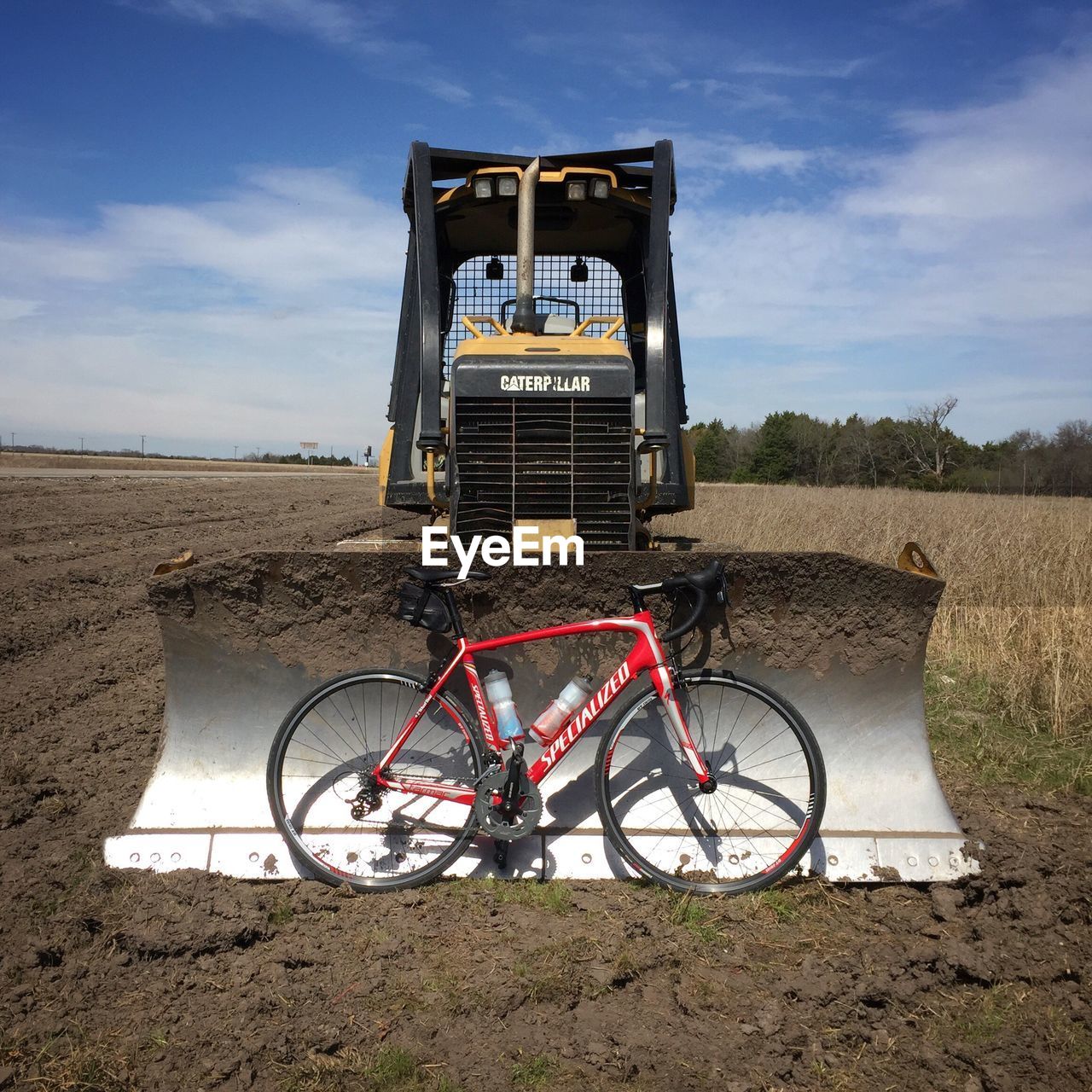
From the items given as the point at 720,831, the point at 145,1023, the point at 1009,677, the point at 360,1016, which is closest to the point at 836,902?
the point at 720,831

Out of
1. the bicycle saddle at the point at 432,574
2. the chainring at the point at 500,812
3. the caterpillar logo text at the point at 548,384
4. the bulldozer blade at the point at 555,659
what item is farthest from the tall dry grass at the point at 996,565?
the bicycle saddle at the point at 432,574

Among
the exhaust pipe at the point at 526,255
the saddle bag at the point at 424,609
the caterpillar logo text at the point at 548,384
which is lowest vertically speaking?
the saddle bag at the point at 424,609

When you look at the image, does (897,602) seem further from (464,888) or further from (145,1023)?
(145,1023)

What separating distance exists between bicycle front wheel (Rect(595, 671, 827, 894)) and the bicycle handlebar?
0.59ft

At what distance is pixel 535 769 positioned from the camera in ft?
10.7

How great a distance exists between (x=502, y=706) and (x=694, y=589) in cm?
80

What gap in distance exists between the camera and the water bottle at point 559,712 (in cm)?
329

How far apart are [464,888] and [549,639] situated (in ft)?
3.16

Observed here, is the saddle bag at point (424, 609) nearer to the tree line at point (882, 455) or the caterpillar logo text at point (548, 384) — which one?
the caterpillar logo text at point (548, 384)

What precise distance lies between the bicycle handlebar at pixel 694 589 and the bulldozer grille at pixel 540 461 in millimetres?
1157

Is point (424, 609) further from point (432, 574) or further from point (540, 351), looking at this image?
point (540, 351)

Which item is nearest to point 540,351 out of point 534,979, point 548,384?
point 548,384

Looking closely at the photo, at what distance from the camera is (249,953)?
289 cm

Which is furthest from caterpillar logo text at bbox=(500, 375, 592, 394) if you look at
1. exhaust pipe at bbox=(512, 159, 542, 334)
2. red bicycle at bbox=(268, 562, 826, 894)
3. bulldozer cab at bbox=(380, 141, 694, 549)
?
red bicycle at bbox=(268, 562, 826, 894)
